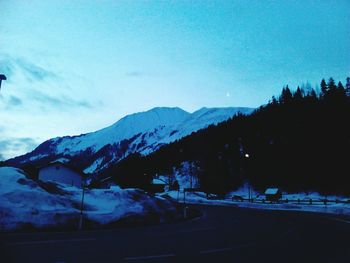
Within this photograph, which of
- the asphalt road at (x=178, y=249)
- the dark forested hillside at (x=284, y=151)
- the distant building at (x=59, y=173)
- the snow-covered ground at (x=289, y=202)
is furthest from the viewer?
the dark forested hillside at (x=284, y=151)

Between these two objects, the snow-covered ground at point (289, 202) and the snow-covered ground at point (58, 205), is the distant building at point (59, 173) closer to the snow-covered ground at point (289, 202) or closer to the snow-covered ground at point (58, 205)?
the snow-covered ground at point (289, 202)

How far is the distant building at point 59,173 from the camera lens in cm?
6372

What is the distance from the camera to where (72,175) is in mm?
66188

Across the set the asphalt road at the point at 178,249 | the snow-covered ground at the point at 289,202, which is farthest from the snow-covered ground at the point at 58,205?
the snow-covered ground at the point at 289,202

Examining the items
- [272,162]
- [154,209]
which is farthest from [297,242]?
[272,162]

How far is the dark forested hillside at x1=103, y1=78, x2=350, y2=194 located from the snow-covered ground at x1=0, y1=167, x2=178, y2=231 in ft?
134

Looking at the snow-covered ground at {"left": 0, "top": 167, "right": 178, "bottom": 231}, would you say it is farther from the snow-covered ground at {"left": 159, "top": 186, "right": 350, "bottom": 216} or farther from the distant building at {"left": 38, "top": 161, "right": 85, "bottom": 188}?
the distant building at {"left": 38, "top": 161, "right": 85, "bottom": 188}

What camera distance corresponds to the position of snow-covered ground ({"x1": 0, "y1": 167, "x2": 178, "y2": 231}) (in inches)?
601

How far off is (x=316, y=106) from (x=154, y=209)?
72.6 metres

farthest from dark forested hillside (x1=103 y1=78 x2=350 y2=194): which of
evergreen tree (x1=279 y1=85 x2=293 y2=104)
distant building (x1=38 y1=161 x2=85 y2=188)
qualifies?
distant building (x1=38 y1=161 x2=85 y2=188)

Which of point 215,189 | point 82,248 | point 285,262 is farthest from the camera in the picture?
point 215,189

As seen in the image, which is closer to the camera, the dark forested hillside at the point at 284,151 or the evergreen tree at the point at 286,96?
the dark forested hillside at the point at 284,151

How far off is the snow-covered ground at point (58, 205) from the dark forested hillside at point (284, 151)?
1610 inches

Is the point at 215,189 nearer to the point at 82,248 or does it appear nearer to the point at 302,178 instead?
the point at 302,178
